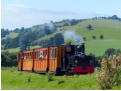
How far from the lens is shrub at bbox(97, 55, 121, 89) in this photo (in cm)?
1759

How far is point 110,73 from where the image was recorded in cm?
1820

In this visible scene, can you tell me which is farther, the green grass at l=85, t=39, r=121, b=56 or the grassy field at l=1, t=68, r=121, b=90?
the green grass at l=85, t=39, r=121, b=56

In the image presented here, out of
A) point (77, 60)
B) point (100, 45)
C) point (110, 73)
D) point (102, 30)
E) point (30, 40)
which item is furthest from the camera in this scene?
point (102, 30)

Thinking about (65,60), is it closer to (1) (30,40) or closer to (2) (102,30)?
(1) (30,40)

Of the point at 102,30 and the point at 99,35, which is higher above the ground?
the point at 102,30

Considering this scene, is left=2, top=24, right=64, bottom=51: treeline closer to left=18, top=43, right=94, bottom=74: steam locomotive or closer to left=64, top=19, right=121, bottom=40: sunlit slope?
left=64, top=19, right=121, bottom=40: sunlit slope

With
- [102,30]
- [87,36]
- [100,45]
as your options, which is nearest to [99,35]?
[87,36]

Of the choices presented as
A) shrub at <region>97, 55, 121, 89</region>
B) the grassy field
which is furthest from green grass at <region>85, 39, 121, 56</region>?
shrub at <region>97, 55, 121, 89</region>

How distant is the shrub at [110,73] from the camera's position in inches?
693

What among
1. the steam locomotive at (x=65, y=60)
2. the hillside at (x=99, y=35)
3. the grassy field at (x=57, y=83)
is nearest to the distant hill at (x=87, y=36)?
the hillside at (x=99, y=35)

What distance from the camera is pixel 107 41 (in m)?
126

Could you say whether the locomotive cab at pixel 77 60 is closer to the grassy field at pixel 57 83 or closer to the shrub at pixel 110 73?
the grassy field at pixel 57 83

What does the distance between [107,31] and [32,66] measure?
109 metres

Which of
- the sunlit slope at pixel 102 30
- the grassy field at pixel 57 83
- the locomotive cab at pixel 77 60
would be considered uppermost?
the sunlit slope at pixel 102 30
